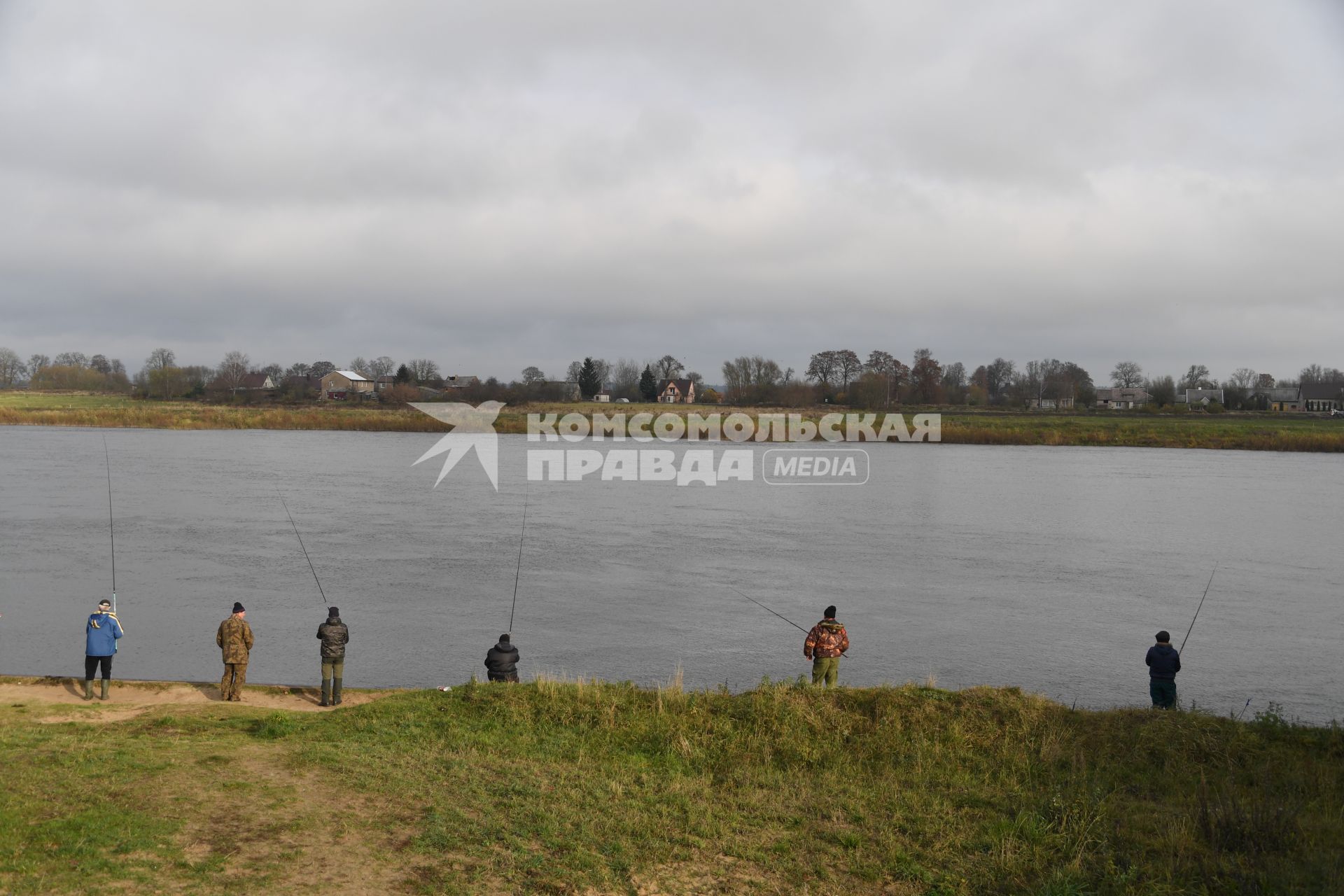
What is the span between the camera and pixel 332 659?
11.0 metres

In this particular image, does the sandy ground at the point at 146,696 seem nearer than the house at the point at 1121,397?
Yes

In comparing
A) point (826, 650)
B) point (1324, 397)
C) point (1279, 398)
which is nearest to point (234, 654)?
point (826, 650)

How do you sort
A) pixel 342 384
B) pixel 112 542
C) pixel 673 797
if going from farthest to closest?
1. pixel 342 384
2. pixel 112 542
3. pixel 673 797

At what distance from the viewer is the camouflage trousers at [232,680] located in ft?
36.7

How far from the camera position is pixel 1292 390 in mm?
137750

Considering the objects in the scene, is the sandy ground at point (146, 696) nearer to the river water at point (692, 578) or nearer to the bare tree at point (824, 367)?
the river water at point (692, 578)

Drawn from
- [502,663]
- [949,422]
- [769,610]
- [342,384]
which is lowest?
[769,610]

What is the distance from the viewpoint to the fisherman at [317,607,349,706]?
1098 centimetres

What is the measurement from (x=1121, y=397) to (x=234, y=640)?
475ft

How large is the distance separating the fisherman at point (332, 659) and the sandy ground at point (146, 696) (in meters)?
0.13

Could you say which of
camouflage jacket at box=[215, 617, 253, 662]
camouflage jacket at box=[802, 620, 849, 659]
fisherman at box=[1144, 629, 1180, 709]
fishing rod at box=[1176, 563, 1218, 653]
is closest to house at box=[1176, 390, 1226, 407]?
fishing rod at box=[1176, 563, 1218, 653]

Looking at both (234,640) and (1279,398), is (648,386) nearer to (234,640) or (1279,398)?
(1279,398)

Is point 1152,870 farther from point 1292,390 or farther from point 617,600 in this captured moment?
point 1292,390

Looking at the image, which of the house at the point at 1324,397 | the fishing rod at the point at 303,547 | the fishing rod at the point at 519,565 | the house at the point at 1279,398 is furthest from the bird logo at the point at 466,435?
the house at the point at 1324,397
